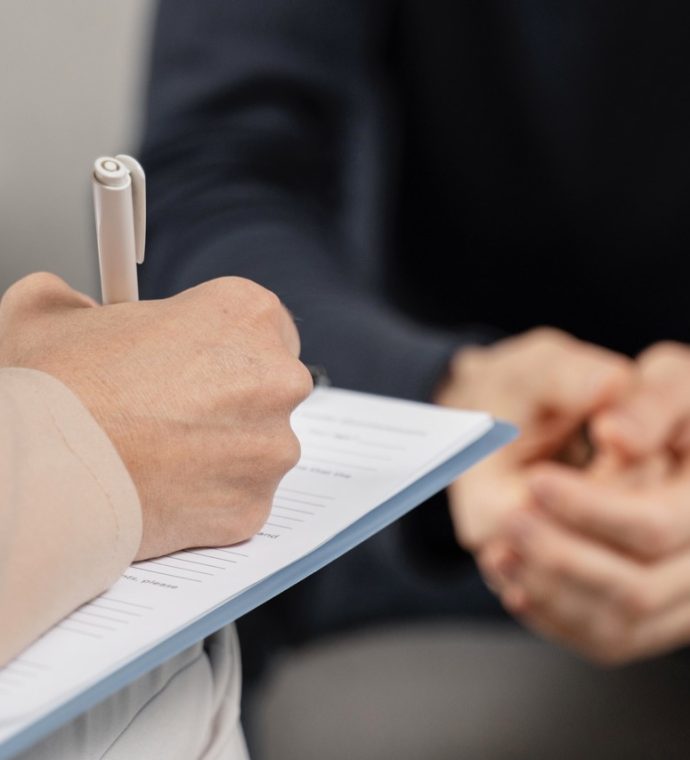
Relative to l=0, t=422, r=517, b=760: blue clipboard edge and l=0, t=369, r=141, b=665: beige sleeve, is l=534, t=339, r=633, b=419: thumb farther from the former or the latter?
l=0, t=369, r=141, b=665: beige sleeve

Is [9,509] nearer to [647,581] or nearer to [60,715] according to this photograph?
[60,715]

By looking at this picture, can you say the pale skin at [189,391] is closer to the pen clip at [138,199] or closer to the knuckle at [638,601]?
the pen clip at [138,199]

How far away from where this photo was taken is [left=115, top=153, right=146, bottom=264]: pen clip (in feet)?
0.80

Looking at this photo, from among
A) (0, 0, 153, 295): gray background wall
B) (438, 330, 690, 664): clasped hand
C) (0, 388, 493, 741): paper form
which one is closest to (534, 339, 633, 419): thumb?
(438, 330, 690, 664): clasped hand

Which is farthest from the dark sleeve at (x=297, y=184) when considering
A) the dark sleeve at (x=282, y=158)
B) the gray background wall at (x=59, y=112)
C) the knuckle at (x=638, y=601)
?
the gray background wall at (x=59, y=112)

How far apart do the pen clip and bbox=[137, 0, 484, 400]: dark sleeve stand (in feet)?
0.77

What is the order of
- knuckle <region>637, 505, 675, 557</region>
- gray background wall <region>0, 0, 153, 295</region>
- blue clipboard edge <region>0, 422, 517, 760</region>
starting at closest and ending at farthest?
blue clipboard edge <region>0, 422, 517, 760</region> < knuckle <region>637, 505, 675, 557</region> < gray background wall <region>0, 0, 153, 295</region>

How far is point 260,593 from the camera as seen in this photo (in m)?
0.22

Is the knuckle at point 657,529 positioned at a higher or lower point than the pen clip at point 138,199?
lower

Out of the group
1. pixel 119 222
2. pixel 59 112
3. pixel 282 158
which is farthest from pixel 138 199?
pixel 59 112

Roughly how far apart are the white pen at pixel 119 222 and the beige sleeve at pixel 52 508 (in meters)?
0.04

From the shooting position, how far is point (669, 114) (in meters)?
0.66

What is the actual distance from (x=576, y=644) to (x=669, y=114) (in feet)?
1.17

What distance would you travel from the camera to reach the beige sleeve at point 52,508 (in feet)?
0.66
